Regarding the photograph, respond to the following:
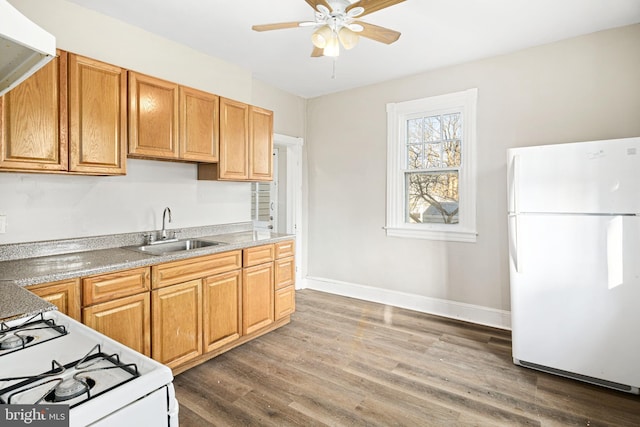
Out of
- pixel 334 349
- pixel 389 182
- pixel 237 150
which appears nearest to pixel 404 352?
pixel 334 349

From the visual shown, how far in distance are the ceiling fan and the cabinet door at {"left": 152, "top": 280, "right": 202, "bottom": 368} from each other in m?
1.93

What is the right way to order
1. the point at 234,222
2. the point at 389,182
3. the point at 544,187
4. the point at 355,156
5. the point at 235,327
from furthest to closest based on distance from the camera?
the point at 355,156
the point at 389,182
the point at 234,222
the point at 235,327
the point at 544,187

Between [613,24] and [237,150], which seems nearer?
[613,24]

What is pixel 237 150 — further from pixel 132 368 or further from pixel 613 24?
pixel 613 24

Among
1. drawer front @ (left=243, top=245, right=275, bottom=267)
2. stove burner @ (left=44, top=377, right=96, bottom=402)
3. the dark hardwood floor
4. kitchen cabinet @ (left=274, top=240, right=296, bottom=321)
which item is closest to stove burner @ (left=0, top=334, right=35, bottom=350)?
stove burner @ (left=44, top=377, right=96, bottom=402)

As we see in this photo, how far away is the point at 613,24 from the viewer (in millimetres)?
2939

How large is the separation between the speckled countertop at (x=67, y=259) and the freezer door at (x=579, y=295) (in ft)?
7.24

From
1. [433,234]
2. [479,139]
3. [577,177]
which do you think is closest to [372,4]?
[577,177]

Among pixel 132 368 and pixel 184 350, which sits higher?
pixel 132 368

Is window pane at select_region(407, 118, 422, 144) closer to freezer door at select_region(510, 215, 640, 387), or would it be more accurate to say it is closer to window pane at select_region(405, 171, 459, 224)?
window pane at select_region(405, 171, 459, 224)

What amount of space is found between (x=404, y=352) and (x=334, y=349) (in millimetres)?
609

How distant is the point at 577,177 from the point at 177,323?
10.1 ft

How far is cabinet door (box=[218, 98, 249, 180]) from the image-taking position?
129 inches

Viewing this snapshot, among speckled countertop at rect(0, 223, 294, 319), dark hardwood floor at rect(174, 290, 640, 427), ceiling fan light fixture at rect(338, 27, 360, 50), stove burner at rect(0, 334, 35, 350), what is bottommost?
dark hardwood floor at rect(174, 290, 640, 427)
